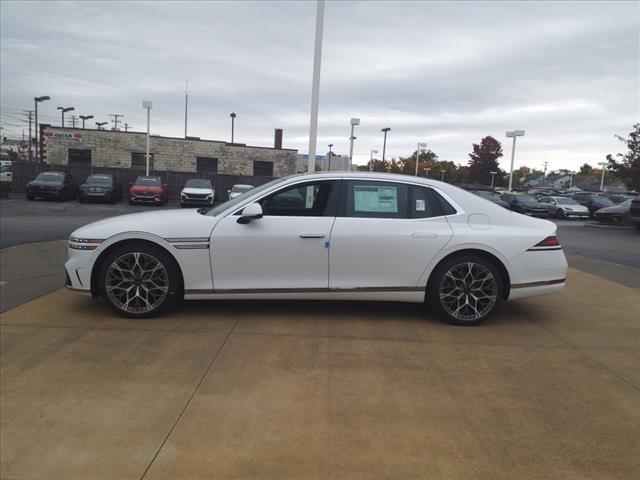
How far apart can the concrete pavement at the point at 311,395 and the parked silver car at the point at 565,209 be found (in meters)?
24.5

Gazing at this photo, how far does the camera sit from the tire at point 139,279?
5.11m

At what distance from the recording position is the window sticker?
5328 millimetres

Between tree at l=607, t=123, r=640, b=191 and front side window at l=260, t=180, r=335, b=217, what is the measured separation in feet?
72.1

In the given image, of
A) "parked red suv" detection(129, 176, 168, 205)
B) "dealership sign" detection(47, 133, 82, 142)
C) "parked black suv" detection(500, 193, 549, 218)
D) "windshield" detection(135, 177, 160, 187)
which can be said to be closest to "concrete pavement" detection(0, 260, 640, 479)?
"parked red suv" detection(129, 176, 168, 205)

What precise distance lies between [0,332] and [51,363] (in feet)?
3.43

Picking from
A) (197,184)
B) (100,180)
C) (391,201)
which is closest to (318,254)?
(391,201)

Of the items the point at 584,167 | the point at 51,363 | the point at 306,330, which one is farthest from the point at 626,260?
the point at 584,167

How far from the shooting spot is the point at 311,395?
3.62m

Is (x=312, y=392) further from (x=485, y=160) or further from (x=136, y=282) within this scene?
(x=485, y=160)

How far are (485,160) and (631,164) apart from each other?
202 ft

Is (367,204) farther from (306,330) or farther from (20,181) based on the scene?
(20,181)

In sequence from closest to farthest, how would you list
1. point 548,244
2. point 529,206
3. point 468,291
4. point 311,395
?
1. point 311,395
2. point 468,291
3. point 548,244
4. point 529,206

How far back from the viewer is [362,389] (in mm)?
3717

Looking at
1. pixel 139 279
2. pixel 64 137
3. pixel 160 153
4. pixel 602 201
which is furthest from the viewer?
pixel 160 153
